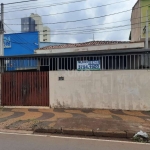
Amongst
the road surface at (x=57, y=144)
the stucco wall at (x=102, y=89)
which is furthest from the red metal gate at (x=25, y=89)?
the road surface at (x=57, y=144)

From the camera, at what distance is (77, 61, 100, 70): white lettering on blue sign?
10203mm

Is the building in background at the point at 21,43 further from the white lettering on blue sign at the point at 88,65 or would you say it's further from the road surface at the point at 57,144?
the road surface at the point at 57,144

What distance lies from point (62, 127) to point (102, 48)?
28.5 feet

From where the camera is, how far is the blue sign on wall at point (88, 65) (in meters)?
10.2

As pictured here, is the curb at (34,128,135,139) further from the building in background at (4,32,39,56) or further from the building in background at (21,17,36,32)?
the building in background at (21,17,36,32)

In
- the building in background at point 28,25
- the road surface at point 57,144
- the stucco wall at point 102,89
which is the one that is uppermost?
the building in background at point 28,25

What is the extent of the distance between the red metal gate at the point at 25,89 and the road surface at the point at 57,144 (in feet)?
15.9

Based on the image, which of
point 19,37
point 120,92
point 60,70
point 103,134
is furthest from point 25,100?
point 19,37

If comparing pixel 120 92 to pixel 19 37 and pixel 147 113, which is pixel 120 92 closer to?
pixel 147 113

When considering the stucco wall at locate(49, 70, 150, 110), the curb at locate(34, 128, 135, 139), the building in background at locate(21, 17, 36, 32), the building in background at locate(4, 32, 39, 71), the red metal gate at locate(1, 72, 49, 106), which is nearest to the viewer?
the curb at locate(34, 128, 135, 139)

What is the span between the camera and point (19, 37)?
21.9m

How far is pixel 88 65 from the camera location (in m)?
10.3

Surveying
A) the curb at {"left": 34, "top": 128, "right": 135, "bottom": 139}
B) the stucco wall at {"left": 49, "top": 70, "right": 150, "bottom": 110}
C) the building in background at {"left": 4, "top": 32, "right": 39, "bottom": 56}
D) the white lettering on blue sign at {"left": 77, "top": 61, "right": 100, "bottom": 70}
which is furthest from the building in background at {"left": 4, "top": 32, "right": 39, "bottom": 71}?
the curb at {"left": 34, "top": 128, "right": 135, "bottom": 139}

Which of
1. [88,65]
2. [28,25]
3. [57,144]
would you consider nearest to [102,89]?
[88,65]
